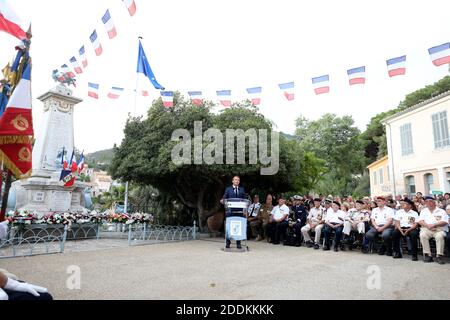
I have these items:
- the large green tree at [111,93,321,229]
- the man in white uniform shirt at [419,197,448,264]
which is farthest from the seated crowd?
the large green tree at [111,93,321,229]

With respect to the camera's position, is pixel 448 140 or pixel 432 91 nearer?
pixel 448 140

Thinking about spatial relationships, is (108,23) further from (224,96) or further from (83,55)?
(224,96)

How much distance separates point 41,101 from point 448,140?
71.9 ft

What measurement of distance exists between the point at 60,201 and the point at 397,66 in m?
12.8

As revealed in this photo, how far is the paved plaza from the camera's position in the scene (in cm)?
377

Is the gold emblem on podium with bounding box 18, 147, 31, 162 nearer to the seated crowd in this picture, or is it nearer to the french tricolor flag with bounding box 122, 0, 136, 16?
the french tricolor flag with bounding box 122, 0, 136, 16

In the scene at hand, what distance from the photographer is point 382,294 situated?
3758 mm

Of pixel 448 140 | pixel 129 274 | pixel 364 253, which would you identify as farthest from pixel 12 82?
pixel 448 140

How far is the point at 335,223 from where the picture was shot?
25.9 feet

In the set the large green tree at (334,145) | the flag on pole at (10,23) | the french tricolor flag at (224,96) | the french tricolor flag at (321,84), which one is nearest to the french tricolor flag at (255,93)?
the french tricolor flag at (224,96)

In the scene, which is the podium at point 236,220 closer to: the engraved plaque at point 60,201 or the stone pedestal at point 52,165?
the stone pedestal at point 52,165

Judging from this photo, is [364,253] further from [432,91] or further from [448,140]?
[432,91]

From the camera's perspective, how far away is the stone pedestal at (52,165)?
11.7 metres
